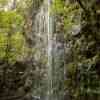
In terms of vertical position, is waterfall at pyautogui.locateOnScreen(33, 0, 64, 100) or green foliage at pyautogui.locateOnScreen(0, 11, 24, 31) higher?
green foliage at pyautogui.locateOnScreen(0, 11, 24, 31)

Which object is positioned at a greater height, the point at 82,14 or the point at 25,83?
the point at 82,14

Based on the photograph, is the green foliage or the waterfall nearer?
the waterfall

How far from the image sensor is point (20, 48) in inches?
104

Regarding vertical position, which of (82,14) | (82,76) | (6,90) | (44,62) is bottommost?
(6,90)

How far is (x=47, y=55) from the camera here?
256cm

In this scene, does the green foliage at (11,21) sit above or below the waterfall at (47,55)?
above

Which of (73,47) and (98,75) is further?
(73,47)

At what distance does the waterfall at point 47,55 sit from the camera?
243 centimetres

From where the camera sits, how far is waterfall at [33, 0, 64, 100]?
243 centimetres

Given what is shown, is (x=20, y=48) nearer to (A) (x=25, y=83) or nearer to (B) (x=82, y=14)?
(A) (x=25, y=83)

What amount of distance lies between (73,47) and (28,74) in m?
0.72

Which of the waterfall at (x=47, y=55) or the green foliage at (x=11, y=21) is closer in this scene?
the waterfall at (x=47, y=55)

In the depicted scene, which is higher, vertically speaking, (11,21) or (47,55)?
(11,21)

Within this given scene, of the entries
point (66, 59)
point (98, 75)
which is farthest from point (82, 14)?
point (98, 75)
